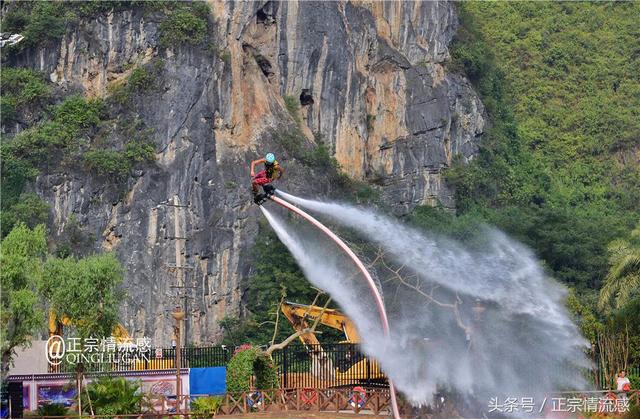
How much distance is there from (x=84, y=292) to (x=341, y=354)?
1148 cm

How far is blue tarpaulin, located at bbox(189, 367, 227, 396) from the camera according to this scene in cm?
4953

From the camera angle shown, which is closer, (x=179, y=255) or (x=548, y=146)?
(x=179, y=255)

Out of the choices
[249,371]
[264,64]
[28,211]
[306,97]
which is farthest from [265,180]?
[306,97]

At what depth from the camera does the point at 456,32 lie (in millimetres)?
108750

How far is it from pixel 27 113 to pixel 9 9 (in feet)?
22.0

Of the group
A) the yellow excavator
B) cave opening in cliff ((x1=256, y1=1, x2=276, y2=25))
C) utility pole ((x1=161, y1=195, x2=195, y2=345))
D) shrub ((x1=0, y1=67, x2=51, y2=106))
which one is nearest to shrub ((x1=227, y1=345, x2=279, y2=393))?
the yellow excavator

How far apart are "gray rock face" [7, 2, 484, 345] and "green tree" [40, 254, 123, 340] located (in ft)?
108

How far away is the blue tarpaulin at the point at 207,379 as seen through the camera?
1950 inches

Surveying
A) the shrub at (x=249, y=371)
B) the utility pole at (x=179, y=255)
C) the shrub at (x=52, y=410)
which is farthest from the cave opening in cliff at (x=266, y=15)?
the shrub at (x=52, y=410)

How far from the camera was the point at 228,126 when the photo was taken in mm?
89375

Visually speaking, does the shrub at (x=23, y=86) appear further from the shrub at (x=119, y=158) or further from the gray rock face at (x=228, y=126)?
the shrub at (x=119, y=158)

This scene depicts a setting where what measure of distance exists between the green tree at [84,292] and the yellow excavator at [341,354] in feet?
21.2

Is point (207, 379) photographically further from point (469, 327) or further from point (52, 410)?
→ point (469, 327)

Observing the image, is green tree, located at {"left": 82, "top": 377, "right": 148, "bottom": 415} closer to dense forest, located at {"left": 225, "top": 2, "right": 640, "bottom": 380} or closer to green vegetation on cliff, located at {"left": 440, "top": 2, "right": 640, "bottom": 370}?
dense forest, located at {"left": 225, "top": 2, "right": 640, "bottom": 380}
